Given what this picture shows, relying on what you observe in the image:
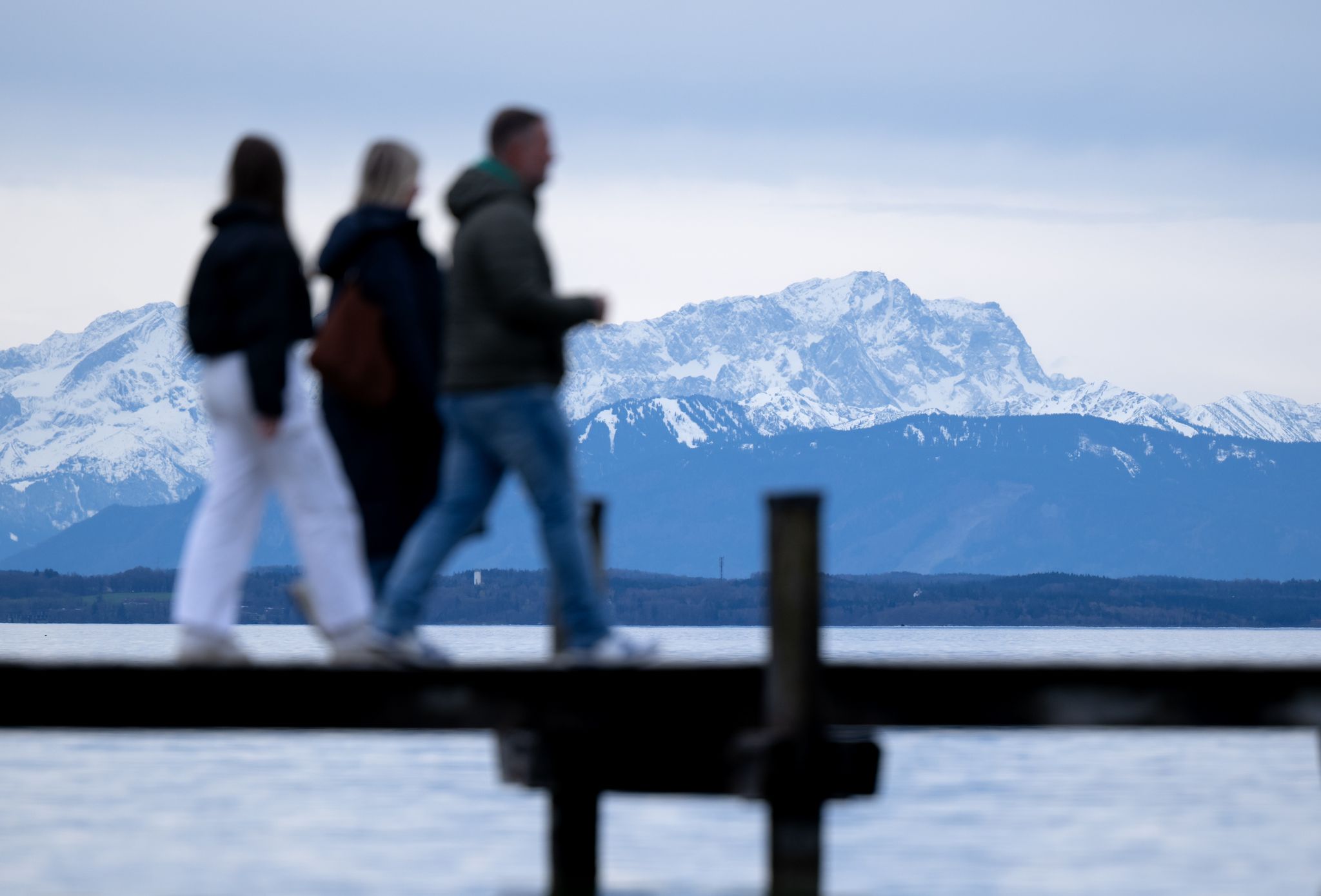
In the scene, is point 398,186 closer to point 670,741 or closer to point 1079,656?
point 670,741

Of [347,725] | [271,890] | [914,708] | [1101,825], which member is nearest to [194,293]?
[347,725]

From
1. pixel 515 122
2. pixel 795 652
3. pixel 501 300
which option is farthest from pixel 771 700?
pixel 515 122

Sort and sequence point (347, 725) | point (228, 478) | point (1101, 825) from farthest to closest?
point (1101, 825) → point (228, 478) → point (347, 725)

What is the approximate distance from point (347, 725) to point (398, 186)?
2717mm

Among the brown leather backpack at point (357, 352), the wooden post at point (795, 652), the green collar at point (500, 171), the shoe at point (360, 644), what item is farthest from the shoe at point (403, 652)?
the green collar at point (500, 171)

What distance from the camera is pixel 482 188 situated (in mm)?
9664

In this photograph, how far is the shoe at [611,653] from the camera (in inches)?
385

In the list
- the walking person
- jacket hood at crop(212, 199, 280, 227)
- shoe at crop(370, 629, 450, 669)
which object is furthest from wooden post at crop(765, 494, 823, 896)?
jacket hood at crop(212, 199, 280, 227)

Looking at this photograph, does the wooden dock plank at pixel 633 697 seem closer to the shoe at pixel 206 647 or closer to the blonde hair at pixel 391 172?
the shoe at pixel 206 647

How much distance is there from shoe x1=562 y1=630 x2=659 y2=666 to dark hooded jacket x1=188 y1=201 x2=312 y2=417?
6.21 ft

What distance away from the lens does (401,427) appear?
10.2 m

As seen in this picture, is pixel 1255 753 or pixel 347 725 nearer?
pixel 347 725

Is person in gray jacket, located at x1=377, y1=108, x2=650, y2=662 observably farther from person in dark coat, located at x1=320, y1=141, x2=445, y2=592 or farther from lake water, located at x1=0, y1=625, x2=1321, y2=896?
lake water, located at x1=0, y1=625, x2=1321, y2=896

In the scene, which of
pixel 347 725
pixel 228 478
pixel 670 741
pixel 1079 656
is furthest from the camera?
pixel 1079 656
